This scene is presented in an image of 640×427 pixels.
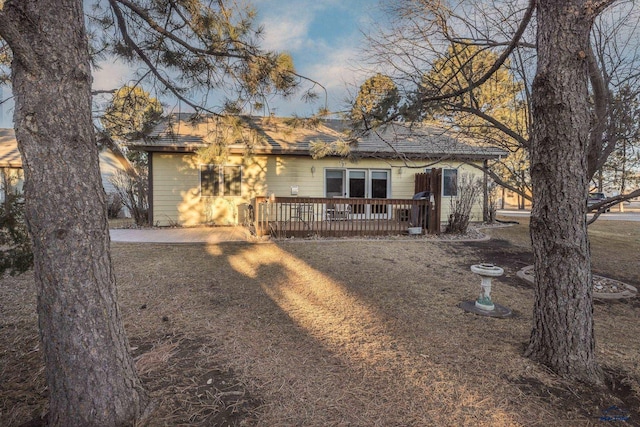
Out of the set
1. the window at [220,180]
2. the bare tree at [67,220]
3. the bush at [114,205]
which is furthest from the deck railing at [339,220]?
the bush at [114,205]

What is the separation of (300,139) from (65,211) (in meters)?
10.4

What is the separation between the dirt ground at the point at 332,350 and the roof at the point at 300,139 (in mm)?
2056

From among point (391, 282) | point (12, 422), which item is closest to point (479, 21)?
point (391, 282)

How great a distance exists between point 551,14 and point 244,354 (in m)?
3.62

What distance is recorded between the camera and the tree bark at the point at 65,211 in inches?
67.6

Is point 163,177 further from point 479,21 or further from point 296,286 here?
point 479,21

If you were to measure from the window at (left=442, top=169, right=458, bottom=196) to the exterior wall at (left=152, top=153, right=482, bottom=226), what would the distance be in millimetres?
1081

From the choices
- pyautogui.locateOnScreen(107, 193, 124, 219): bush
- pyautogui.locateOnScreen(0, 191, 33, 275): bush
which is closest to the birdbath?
pyautogui.locateOnScreen(0, 191, 33, 275): bush

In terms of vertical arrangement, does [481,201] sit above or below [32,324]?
above

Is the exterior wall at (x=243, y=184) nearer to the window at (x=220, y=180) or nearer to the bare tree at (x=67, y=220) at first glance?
the window at (x=220, y=180)

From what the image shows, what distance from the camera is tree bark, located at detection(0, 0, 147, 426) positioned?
172 cm

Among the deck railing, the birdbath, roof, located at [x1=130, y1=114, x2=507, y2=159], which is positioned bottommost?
the birdbath

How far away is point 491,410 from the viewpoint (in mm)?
2078

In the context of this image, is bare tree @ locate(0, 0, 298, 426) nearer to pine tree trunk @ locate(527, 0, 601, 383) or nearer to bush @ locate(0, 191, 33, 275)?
bush @ locate(0, 191, 33, 275)
